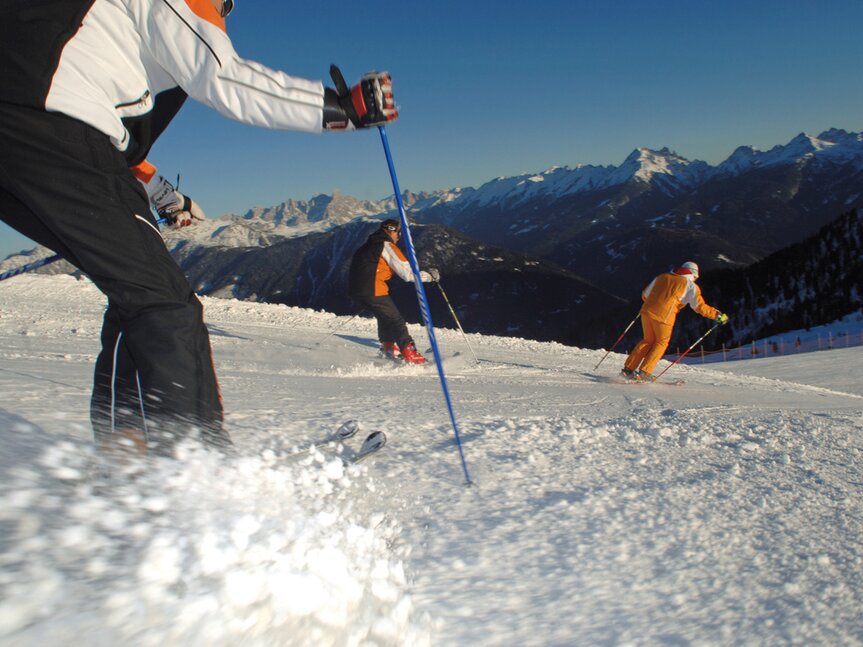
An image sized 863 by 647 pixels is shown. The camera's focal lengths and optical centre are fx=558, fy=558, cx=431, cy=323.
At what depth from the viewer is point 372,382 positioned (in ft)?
16.1

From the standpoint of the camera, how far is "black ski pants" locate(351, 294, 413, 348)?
7.23 meters

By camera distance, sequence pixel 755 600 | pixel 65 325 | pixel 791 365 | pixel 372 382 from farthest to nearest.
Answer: pixel 791 365 → pixel 65 325 → pixel 372 382 → pixel 755 600

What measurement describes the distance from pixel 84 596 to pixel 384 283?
23.2 feet

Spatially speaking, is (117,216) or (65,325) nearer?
(117,216)

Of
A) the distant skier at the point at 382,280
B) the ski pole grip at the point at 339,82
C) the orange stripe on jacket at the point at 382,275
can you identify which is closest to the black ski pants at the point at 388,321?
the distant skier at the point at 382,280

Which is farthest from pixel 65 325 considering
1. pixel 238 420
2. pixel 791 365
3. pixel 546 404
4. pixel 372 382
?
pixel 791 365

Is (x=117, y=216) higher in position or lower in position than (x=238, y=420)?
higher

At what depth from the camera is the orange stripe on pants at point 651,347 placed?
7.57 metres

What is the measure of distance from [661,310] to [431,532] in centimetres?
686

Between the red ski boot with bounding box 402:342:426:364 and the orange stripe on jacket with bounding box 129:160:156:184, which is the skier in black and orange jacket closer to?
the orange stripe on jacket with bounding box 129:160:156:184

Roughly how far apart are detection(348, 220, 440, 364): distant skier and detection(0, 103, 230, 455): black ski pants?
5.58 meters

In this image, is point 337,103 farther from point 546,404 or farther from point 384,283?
point 384,283

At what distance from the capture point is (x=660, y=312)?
7613mm

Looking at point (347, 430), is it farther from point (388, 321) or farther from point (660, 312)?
point (660, 312)
